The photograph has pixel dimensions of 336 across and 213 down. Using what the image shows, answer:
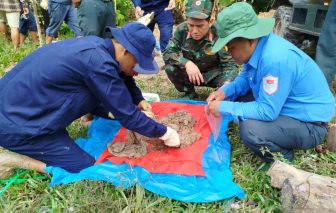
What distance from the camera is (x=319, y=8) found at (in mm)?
4023

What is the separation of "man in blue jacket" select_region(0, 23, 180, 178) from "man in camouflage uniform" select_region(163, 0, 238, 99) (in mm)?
1245

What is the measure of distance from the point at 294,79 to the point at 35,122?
213 centimetres

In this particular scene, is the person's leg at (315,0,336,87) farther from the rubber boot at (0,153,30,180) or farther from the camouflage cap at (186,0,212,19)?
the rubber boot at (0,153,30,180)

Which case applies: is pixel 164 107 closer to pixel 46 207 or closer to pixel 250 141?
pixel 250 141

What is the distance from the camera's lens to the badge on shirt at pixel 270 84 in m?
1.94

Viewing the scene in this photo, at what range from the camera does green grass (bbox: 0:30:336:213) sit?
76.1 inches

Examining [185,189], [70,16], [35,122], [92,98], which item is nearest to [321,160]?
[185,189]

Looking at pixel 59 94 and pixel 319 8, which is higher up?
pixel 319 8

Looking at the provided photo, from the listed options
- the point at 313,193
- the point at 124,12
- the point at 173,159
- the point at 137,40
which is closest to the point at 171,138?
the point at 173,159

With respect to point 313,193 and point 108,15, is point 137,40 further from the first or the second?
point 108,15

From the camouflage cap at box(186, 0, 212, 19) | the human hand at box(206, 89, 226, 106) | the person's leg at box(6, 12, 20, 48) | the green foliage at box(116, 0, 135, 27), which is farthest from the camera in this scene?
the green foliage at box(116, 0, 135, 27)

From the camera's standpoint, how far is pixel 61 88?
2104 mm

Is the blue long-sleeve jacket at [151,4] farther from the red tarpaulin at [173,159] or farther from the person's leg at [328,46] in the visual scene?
the red tarpaulin at [173,159]

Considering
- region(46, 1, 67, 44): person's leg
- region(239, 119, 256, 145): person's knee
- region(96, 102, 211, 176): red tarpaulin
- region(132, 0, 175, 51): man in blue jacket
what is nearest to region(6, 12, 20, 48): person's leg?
region(46, 1, 67, 44): person's leg
